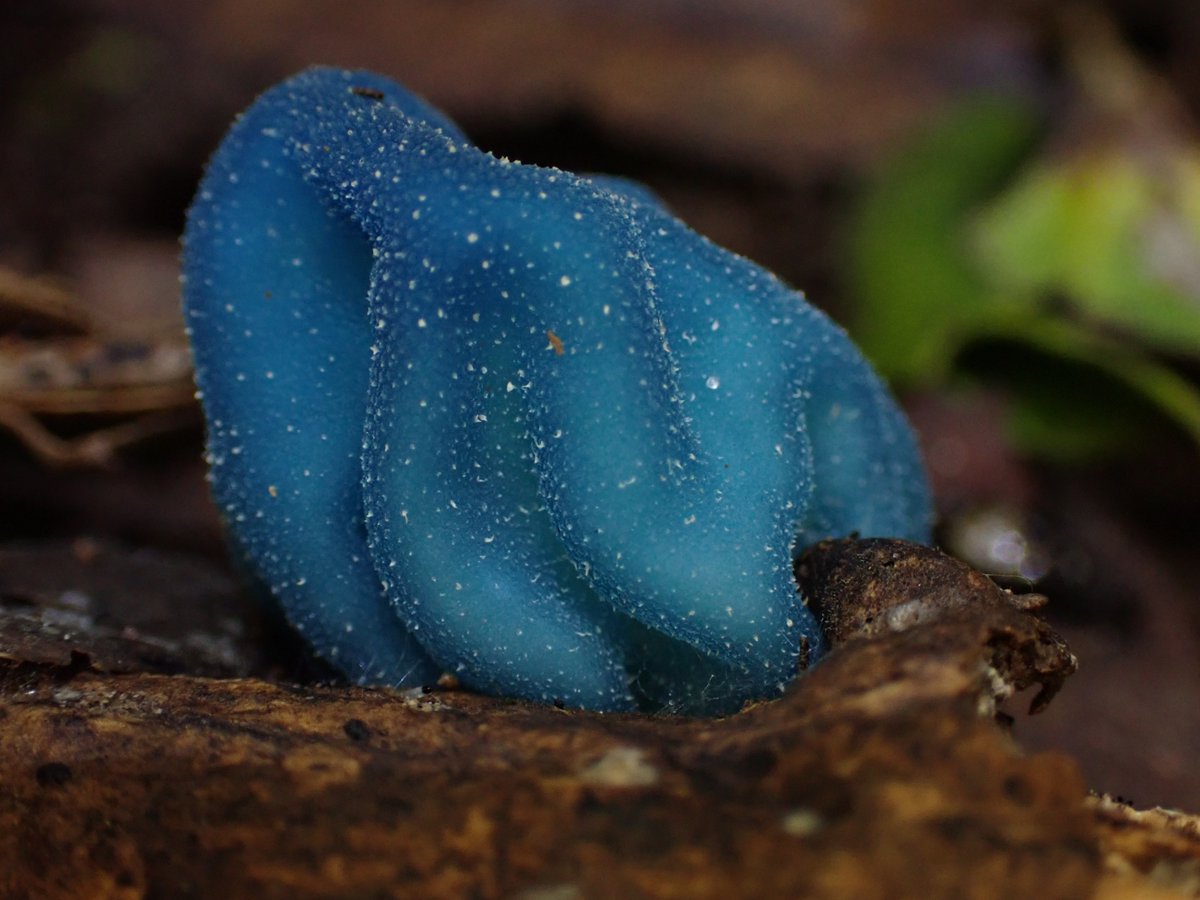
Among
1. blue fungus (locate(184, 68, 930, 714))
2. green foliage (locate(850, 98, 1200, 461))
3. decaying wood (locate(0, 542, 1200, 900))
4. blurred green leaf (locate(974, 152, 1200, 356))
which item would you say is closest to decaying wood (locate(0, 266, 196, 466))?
blue fungus (locate(184, 68, 930, 714))

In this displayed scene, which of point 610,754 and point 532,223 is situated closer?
point 610,754

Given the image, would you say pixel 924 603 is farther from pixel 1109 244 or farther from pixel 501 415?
pixel 1109 244

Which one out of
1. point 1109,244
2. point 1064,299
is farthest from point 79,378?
point 1109,244

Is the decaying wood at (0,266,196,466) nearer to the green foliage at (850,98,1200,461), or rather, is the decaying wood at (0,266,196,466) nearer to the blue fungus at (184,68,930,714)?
the blue fungus at (184,68,930,714)

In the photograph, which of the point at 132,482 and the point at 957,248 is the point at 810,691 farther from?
the point at 957,248

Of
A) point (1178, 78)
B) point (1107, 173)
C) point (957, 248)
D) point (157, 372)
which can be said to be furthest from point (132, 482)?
point (1178, 78)

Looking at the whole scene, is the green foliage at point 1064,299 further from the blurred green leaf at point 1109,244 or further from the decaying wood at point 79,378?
the decaying wood at point 79,378
